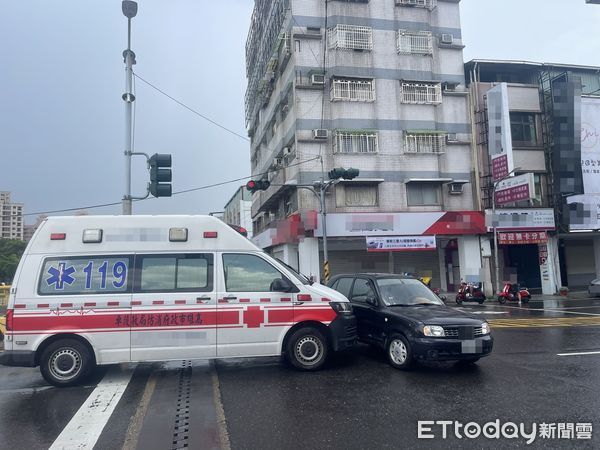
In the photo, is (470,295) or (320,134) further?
(320,134)

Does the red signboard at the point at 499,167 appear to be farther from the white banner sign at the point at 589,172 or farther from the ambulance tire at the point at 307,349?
the ambulance tire at the point at 307,349

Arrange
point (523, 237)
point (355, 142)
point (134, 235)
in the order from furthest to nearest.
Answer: point (523, 237), point (355, 142), point (134, 235)

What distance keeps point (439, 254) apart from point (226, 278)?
21061 millimetres

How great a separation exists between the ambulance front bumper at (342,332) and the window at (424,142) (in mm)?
18422

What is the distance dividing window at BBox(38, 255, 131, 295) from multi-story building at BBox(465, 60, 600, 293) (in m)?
21.4

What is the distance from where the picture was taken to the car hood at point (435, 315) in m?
6.72

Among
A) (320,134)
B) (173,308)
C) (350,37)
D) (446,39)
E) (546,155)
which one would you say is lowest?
(173,308)

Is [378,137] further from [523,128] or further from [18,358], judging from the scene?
[18,358]

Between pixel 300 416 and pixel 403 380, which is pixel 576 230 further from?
pixel 300 416

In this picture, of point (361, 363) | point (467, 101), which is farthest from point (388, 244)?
point (361, 363)

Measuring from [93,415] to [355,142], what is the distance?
2016 centimetres

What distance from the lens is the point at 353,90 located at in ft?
77.5

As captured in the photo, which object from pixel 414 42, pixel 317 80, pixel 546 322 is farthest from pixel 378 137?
pixel 546 322

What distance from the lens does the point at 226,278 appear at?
6.88m
